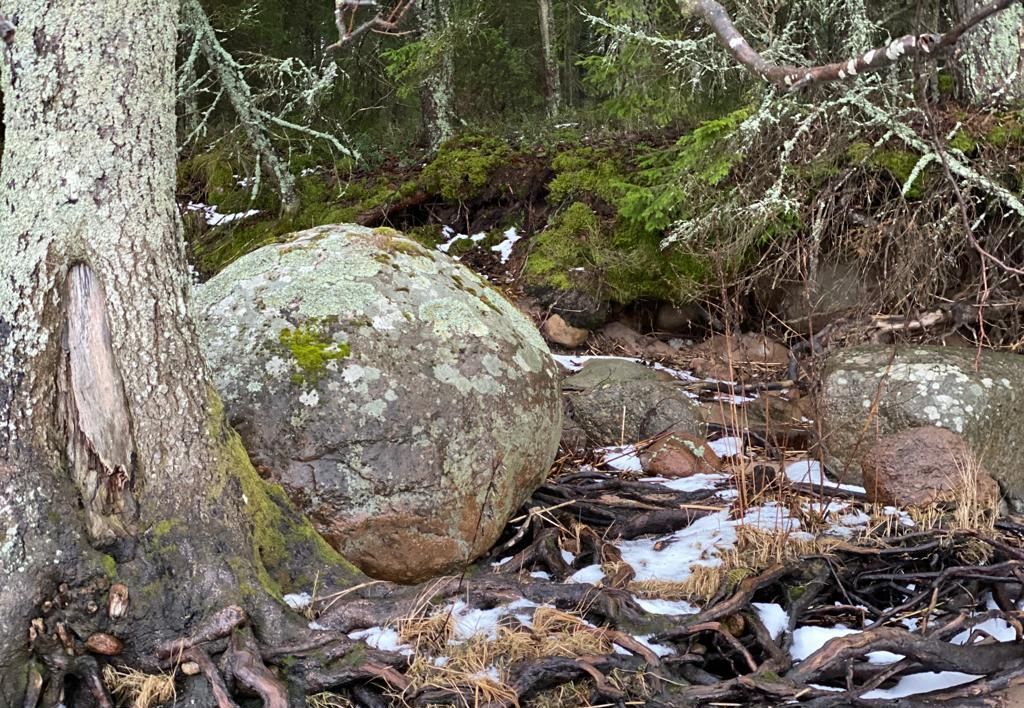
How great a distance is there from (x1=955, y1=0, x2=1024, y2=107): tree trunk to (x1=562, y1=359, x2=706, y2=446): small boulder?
441 cm

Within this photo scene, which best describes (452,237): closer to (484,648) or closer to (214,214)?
(214,214)

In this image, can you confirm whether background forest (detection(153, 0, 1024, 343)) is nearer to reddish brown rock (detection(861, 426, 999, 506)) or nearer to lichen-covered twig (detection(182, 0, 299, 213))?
lichen-covered twig (detection(182, 0, 299, 213))

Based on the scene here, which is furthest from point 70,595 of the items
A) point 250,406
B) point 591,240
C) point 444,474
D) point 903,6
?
point 903,6

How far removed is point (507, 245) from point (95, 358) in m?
6.89

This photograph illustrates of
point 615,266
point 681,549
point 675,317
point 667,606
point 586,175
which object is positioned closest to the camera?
point 667,606

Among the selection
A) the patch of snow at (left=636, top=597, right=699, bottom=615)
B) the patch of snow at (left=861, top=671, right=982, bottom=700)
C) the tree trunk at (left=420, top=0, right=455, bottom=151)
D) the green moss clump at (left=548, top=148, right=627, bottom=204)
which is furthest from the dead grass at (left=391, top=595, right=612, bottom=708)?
the tree trunk at (left=420, top=0, right=455, bottom=151)

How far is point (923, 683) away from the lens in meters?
3.11

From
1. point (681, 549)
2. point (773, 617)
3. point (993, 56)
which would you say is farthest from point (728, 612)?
point (993, 56)

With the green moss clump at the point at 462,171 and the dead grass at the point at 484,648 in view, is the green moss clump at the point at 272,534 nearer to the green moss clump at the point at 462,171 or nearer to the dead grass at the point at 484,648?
the dead grass at the point at 484,648

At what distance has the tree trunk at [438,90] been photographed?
11109mm

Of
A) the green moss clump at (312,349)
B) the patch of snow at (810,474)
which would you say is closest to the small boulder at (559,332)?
the patch of snow at (810,474)

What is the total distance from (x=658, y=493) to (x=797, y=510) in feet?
3.09

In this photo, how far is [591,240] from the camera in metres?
8.93

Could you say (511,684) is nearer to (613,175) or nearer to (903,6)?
(613,175)
